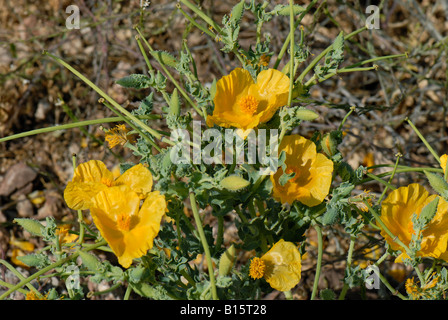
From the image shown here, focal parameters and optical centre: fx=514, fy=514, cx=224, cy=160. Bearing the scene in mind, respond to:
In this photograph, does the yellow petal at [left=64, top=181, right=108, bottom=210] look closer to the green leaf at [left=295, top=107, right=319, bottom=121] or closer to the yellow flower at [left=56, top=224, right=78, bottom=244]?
the yellow flower at [left=56, top=224, right=78, bottom=244]

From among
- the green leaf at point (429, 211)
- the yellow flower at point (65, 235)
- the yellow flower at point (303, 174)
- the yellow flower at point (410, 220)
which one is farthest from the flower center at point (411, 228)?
the yellow flower at point (65, 235)

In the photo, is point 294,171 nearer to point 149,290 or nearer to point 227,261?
point 227,261

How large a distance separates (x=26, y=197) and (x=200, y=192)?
1454 mm

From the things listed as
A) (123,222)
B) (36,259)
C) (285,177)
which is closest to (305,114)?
(285,177)

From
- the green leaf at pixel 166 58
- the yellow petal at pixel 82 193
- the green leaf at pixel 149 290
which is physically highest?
the green leaf at pixel 166 58

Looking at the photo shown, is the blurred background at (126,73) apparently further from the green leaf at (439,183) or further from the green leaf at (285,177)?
the green leaf at (285,177)

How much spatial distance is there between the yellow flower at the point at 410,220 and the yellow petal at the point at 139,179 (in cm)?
66

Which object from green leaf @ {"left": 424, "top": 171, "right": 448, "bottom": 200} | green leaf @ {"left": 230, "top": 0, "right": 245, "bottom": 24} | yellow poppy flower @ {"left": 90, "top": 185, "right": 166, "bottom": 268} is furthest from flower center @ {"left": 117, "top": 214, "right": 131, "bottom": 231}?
green leaf @ {"left": 424, "top": 171, "right": 448, "bottom": 200}

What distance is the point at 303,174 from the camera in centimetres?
146

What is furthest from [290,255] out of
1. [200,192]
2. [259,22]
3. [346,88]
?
[346,88]

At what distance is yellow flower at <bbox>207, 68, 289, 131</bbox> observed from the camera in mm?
1368

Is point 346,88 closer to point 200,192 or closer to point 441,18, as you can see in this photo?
point 441,18

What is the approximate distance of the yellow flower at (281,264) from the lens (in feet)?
4.69

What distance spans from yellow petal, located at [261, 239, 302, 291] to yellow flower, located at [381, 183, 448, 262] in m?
0.26
